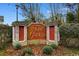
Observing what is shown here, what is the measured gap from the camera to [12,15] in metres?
2.55

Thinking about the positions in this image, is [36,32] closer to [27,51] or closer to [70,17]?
[27,51]

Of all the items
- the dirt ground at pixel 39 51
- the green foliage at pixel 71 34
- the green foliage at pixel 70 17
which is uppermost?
the green foliage at pixel 70 17

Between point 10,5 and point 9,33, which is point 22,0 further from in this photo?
point 9,33

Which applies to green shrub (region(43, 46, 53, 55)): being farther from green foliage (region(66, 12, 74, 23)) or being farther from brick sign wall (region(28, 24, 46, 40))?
green foliage (region(66, 12, 74, 23))

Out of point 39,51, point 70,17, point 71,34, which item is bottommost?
point 39,51

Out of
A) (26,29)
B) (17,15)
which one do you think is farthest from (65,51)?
(17,15)

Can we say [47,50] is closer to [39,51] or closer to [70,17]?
[39,51]

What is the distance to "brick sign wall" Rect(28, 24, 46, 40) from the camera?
2561 millimetres

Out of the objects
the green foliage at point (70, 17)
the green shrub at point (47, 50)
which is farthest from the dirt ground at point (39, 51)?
the green foliage at point (70, 17)

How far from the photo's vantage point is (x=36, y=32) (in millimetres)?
2559

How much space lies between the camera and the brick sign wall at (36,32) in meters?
2.56

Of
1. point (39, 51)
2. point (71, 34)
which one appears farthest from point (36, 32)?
point (71, 34)

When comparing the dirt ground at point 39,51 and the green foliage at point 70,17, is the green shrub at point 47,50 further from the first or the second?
the green foliage at point 70,17

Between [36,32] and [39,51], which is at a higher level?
[36,32]
